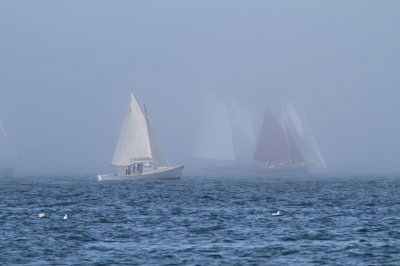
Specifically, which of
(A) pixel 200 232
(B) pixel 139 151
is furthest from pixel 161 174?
(A) pixel 200 232

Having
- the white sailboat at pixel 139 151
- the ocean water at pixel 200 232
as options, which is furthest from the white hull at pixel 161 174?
the ocean water at pixel 200 232

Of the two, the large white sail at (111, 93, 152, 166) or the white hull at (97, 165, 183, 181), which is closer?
the white hull at (97, 165, 183, 181)

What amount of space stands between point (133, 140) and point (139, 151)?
222 centimetres

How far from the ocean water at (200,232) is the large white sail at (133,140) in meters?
58.2

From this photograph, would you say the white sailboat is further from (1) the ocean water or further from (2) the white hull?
(1) the ocean water

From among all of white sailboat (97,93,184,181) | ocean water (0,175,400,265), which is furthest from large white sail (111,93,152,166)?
ocean water (0,175,400,265)

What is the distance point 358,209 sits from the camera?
262 feet

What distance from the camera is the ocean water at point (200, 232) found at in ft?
158

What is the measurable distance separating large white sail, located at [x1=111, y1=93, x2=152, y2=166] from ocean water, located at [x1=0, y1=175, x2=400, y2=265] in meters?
58.2

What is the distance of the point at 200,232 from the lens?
59375mm

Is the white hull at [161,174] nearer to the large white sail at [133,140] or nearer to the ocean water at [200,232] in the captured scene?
the large white sail at [133,140]

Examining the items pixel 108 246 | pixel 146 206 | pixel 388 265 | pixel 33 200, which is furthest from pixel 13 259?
pixel 33 200

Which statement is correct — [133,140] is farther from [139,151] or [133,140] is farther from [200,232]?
[200,232]

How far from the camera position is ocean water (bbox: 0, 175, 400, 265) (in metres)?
48.1
